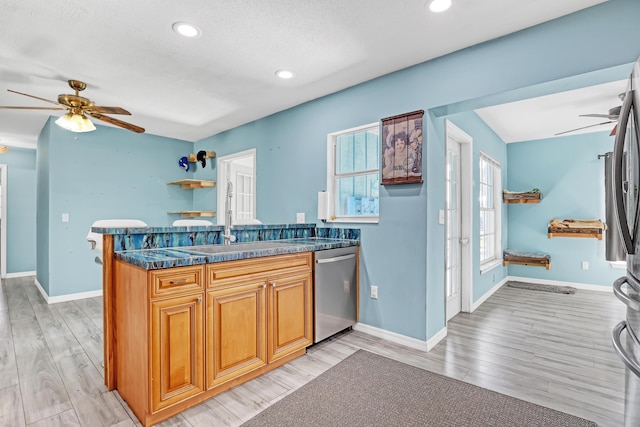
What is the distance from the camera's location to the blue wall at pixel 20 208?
586cm

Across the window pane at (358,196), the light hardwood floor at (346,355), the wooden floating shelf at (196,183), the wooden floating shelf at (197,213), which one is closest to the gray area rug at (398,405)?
the light hardwood floor at (346,355)

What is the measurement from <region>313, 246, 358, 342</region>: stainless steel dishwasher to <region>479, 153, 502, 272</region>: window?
2.26 m

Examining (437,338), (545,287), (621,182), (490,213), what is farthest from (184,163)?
(545,287)

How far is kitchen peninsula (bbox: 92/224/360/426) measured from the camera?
1.70 meters

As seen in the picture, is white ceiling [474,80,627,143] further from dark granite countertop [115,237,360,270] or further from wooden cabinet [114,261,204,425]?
wooden cabinet [114,261,204,425]

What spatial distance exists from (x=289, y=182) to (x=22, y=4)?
2606 millimetres

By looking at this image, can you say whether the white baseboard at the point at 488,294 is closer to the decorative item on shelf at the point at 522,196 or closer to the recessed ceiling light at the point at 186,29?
the decorative item on shelf at the point at 522,196

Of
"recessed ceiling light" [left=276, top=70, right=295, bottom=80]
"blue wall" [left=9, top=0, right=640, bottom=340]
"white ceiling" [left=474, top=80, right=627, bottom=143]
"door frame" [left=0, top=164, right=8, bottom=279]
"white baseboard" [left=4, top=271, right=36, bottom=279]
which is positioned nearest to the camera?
"blue wall" [left=9, top=0, right=640, bottom=340]

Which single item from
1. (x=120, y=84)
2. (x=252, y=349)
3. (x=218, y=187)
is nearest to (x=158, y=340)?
(x=252, y=349)

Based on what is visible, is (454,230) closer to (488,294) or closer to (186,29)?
(488,294)

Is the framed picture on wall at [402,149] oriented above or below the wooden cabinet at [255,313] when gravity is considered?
above

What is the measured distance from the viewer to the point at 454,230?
367 centimetres

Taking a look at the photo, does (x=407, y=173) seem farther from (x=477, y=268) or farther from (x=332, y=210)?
(x=477, y=268)

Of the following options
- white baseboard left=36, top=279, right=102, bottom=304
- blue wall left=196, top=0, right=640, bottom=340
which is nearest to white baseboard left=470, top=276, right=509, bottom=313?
blue wall left=196, top=0, right=640, bottom=340
